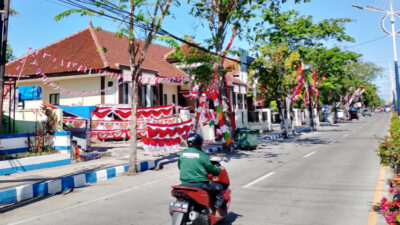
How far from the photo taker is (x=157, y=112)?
18.8 m

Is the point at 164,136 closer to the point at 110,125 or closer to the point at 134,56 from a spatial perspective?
the point at 134,56

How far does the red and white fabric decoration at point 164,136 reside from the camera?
557 inches

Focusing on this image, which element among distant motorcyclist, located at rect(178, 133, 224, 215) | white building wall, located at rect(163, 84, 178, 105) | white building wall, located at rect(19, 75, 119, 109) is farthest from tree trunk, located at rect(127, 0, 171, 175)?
white building wall, located at rect(163, 84, 178, 105)

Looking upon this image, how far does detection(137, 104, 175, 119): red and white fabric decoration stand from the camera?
18369 mm

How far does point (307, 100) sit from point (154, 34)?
89.3 ft

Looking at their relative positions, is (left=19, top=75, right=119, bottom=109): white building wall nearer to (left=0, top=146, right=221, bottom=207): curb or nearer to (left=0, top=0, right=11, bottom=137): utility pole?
(left=0, top=146, right=221, bottom=207): curb

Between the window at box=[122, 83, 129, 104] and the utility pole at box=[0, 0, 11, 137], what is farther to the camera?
the window at box=[122, 83, 129, 104]

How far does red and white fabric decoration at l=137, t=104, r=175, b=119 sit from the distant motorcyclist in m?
13.4

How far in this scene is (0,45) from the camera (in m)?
8.03

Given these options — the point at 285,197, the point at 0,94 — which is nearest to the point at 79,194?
the point at 0,94

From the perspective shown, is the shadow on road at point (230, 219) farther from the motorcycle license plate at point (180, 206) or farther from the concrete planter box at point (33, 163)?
the concrete planter box at point (33, 163)

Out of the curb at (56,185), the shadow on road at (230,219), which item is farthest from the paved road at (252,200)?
the curb at (56,185)

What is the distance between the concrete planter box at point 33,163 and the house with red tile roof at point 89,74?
780cm

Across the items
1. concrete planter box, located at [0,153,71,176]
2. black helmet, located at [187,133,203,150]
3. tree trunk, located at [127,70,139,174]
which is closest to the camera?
black helmet, located at [187,133,203,150]
